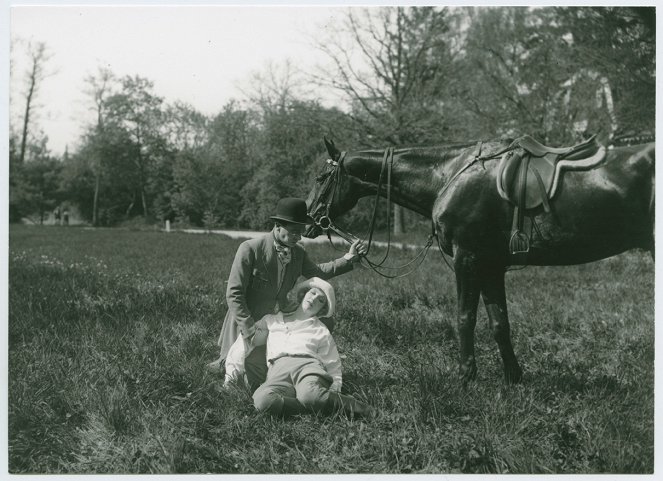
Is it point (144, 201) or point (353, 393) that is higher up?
point (144, 201)

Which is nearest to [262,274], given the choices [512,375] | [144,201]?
[512,375]

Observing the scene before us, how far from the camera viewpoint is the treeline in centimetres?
1406

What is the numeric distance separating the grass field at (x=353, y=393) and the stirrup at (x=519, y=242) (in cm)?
109

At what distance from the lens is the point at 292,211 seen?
4.36m

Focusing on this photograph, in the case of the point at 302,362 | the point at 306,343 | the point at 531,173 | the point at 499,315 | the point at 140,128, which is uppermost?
the point at 140,128

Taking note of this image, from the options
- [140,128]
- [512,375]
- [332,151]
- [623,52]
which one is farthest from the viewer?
[140,128]

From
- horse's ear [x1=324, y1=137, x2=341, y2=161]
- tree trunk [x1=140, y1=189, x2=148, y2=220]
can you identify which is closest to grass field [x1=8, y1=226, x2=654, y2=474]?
horse's ear [x1=324, y1=137, x2=341, y2=161]

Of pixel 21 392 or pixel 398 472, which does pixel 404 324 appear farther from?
pixel 21 392

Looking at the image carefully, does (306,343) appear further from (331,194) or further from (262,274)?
(331,194)

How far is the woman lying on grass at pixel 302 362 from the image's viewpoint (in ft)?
12.9

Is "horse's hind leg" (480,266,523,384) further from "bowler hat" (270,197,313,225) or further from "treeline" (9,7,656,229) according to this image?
"treeline" (9,7,656,229)

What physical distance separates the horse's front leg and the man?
84cm

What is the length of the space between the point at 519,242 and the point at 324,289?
159 cm

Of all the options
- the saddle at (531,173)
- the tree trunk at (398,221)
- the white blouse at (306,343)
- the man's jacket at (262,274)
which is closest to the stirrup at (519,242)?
the saddle at (531,173)
